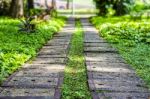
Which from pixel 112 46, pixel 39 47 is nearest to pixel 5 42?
pixel 39 47

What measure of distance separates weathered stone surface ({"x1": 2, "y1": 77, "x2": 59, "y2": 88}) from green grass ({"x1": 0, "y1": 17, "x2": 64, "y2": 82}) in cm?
24

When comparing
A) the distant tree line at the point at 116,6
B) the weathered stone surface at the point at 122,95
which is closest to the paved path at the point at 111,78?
the weathered stone surface at the point at 122,95

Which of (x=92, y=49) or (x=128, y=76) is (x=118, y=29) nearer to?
(x=92, y=49)

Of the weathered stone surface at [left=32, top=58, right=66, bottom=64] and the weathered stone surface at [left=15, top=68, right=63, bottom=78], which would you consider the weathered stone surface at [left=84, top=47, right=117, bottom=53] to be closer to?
the weathered stone surface at [left=32, top=58, right=66, bottom=64]

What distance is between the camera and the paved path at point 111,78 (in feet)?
20.7

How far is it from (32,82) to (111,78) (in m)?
1.43

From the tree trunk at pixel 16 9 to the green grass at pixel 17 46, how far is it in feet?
19.9

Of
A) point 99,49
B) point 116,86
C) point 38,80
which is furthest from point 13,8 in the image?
point 116,86

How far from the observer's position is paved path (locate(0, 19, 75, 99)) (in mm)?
6241

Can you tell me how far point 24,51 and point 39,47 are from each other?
1.45m

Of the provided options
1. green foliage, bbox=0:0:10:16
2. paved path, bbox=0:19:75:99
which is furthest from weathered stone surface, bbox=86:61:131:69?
green foliage, bbox=0:0:10:16

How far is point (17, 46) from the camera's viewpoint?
1109cm

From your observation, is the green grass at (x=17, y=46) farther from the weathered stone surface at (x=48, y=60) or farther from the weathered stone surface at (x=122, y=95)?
the weathered stone surface at (x=122, y=95)

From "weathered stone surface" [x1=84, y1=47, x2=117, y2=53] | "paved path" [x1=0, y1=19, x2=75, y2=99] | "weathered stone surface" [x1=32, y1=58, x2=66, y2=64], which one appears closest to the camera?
"paved path" [x1=0, y1=19, x2=75, y2=99]
